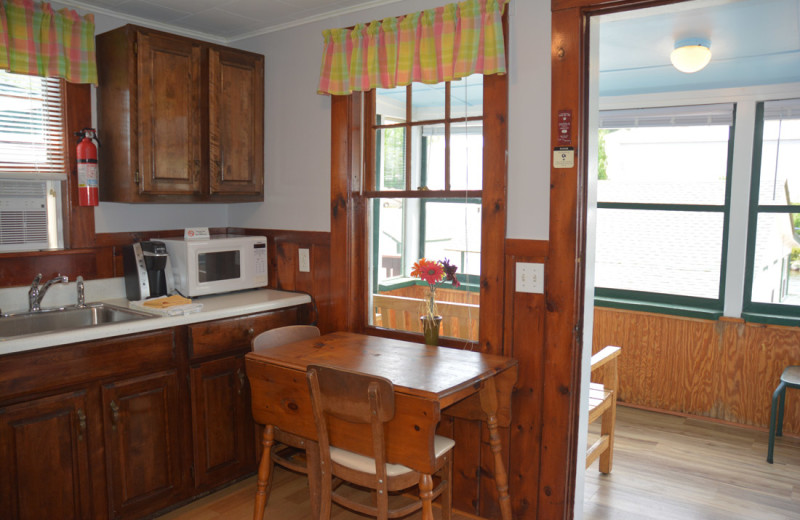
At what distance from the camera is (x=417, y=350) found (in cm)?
266

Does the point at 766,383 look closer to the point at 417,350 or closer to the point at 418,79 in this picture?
the point at 417,350

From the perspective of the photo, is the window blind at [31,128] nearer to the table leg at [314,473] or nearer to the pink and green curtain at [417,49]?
the pink and green curtain at [417,49]

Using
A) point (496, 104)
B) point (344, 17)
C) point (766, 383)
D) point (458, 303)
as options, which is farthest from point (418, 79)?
point (766, 383)

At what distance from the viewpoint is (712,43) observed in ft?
11.0

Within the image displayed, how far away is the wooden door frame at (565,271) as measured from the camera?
2.44m

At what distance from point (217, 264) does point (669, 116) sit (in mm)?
3467

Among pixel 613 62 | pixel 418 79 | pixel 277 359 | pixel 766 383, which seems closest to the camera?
pixel 277 359

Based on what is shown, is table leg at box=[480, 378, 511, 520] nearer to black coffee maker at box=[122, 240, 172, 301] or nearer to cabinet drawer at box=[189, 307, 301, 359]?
cabinet drawer at box=[189, 307, 301, 359]

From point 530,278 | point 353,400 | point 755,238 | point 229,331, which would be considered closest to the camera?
point 353,400

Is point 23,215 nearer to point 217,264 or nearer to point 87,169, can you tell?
point 87,169

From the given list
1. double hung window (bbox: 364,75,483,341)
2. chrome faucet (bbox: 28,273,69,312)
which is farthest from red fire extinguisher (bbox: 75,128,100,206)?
double hung window (bbox: 364,75,483,341)

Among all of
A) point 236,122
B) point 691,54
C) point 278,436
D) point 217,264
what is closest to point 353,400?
point 278,436

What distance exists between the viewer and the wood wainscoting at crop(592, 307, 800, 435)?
13.4 ft

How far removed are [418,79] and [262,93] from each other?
114 cm
